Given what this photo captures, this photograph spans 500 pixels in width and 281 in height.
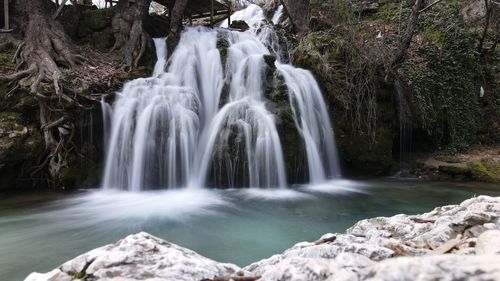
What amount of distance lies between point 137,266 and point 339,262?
47.4 inches

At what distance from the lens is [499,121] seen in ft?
40.8

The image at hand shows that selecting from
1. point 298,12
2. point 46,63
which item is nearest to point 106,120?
point 46,63

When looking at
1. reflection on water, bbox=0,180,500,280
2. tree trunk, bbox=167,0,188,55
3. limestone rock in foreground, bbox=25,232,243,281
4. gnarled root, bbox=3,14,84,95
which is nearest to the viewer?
limestone rock in foreground, bbox=25,232,243,281

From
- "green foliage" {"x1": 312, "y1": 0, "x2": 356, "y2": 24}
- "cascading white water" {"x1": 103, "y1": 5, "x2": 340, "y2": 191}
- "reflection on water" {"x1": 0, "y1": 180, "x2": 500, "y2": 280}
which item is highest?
"green foliage" {"x1": 312, "y1": 0, "x2": 356, "y2": 24}

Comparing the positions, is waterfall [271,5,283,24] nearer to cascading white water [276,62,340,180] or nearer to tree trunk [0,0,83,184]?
cascading white water [276,62,340,180]

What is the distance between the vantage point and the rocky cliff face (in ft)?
4.95

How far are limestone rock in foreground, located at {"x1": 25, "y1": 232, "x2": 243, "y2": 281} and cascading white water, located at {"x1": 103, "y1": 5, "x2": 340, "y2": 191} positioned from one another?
234 inches

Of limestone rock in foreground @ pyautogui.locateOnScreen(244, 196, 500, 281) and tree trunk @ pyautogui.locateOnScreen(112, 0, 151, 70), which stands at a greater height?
tree trunk @ pyautogui.locateOnScreen(112, 0, 151, 70)

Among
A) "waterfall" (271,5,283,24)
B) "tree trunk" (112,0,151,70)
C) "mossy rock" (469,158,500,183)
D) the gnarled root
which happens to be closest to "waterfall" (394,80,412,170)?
"mossy rock" (469,158,500,183)

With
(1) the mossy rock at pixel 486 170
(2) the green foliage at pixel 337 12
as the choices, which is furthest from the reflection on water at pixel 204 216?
(2) the green foliage at pixel 337 12

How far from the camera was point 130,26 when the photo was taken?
1252 centimetres

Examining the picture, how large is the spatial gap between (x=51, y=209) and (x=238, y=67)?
20.1ft

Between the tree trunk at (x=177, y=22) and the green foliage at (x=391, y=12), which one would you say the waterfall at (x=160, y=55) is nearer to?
the tree trunk at (x=177, y=22)

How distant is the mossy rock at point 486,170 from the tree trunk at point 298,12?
25.3 feet
